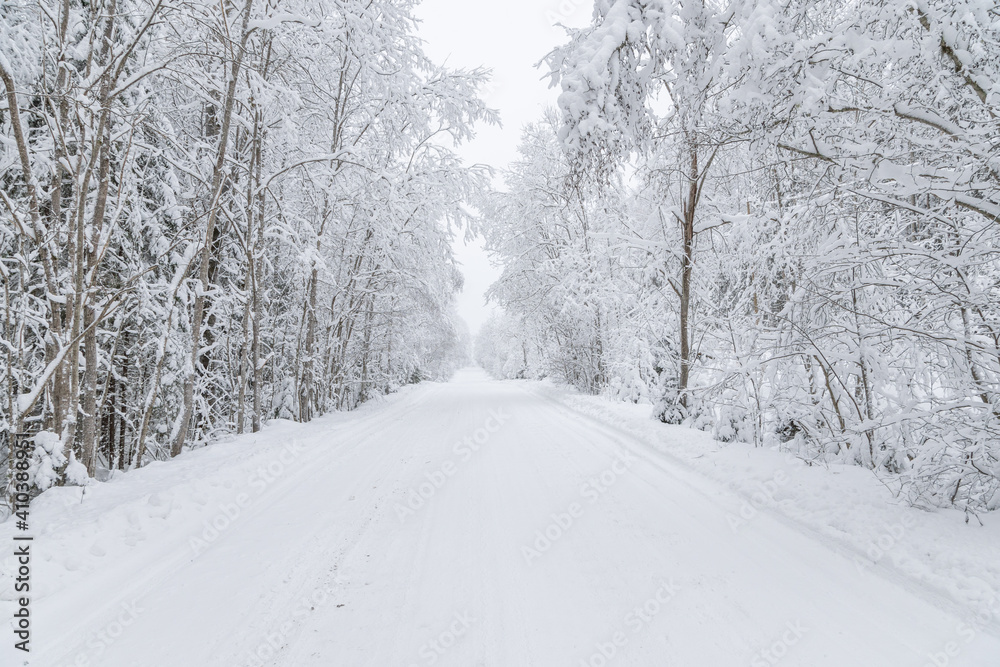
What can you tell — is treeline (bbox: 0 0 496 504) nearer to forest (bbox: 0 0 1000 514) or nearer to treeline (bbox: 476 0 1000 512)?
forest (bbox: 0 0 1000 514)

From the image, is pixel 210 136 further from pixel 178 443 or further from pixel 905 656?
pixel 905 656

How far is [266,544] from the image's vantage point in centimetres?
338

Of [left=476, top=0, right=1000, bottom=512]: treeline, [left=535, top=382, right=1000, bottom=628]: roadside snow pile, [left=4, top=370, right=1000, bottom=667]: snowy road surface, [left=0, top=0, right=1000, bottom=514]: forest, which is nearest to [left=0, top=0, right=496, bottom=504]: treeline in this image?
[left=0, top=0, right=1000, bottom=514]: forest

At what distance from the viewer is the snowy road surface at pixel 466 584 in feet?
Answer: 6.99

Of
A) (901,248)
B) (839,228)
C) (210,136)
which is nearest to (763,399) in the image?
(839,228)

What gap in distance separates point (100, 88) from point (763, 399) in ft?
28.5

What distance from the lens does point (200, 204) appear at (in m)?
7.44

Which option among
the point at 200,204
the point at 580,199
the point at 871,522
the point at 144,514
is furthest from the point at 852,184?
the point at 200,204

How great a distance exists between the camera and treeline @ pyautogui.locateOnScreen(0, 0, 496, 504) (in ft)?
13.8

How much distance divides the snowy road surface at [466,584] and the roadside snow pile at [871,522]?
0.18 meters

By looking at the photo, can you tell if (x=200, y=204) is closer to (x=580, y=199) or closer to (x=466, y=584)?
(x=580, y=199)

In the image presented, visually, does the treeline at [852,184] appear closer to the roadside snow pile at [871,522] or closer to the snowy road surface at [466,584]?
the roadside snow pile at [871,522]

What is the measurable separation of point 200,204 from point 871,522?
9.86m

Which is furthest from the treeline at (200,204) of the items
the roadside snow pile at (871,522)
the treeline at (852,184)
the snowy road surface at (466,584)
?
the roadside snow pile at (871,522)
